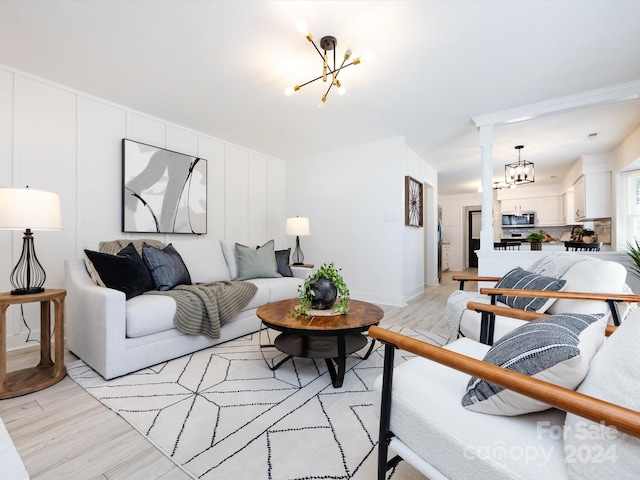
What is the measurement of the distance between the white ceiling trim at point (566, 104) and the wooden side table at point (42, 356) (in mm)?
4549

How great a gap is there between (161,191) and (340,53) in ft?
8.66

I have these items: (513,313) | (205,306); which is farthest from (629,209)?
(205,306)

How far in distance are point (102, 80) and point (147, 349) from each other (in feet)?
8.38

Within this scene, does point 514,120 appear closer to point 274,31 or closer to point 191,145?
point 274,31

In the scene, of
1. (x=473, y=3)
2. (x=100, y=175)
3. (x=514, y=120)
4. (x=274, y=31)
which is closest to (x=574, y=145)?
(x=514, y=120)

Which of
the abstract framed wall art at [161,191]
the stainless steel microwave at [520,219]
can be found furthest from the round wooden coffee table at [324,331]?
the stainless steel microwave at [520,219]

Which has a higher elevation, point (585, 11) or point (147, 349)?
point (585, 11)

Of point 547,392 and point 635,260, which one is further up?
point 635,260

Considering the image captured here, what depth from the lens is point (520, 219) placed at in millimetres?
7609

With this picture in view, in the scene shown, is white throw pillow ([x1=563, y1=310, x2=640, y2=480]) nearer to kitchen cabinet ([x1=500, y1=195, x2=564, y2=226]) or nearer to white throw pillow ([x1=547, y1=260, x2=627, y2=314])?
white throw pillow ([x1=547, y1=260, x2=627, y2=314])

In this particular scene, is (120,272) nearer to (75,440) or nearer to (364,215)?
(75,440)

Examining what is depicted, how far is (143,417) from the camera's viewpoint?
1.63m

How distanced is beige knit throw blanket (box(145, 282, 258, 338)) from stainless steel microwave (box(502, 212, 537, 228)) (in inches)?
299

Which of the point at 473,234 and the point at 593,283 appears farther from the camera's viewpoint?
the point at 473,234
